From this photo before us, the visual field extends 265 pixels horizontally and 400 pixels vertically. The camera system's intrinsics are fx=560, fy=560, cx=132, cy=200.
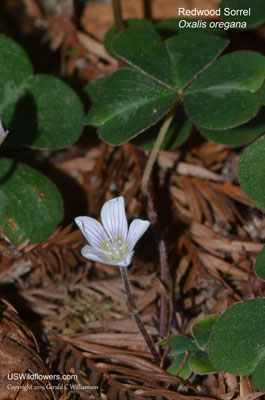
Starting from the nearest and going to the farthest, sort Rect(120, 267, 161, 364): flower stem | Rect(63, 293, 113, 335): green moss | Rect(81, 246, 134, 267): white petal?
Rect(81, 246, 134, 267): white petal, Rect(120, 267, 161, 364): flower stem, Rect(63, 293, 113, 335): green moss

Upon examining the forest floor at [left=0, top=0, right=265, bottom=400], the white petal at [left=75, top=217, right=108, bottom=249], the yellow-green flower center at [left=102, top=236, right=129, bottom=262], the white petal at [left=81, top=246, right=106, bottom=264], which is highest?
the white petal at [left=81, top=246, right=106, bottom=264]

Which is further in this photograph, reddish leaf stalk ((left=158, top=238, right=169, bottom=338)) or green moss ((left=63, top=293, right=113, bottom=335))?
green moss ((left=63, top=293, right=113, bottom=335))

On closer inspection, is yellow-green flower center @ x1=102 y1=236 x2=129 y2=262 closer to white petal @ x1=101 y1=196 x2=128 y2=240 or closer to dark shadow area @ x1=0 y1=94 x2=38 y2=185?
white petal @ x1=101 y1=196 x2=128 y2=240

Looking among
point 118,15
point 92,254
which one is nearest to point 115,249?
point 92,254

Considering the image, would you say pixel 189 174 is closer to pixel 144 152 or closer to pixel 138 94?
pixel 144 152

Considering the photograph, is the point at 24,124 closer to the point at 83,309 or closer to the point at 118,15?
the point at 118,15

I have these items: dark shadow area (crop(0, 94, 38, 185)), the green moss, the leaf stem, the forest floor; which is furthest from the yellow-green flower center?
the leaf stem

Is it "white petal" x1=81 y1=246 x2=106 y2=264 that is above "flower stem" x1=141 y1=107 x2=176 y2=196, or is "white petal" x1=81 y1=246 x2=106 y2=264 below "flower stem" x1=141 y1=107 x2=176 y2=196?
above
